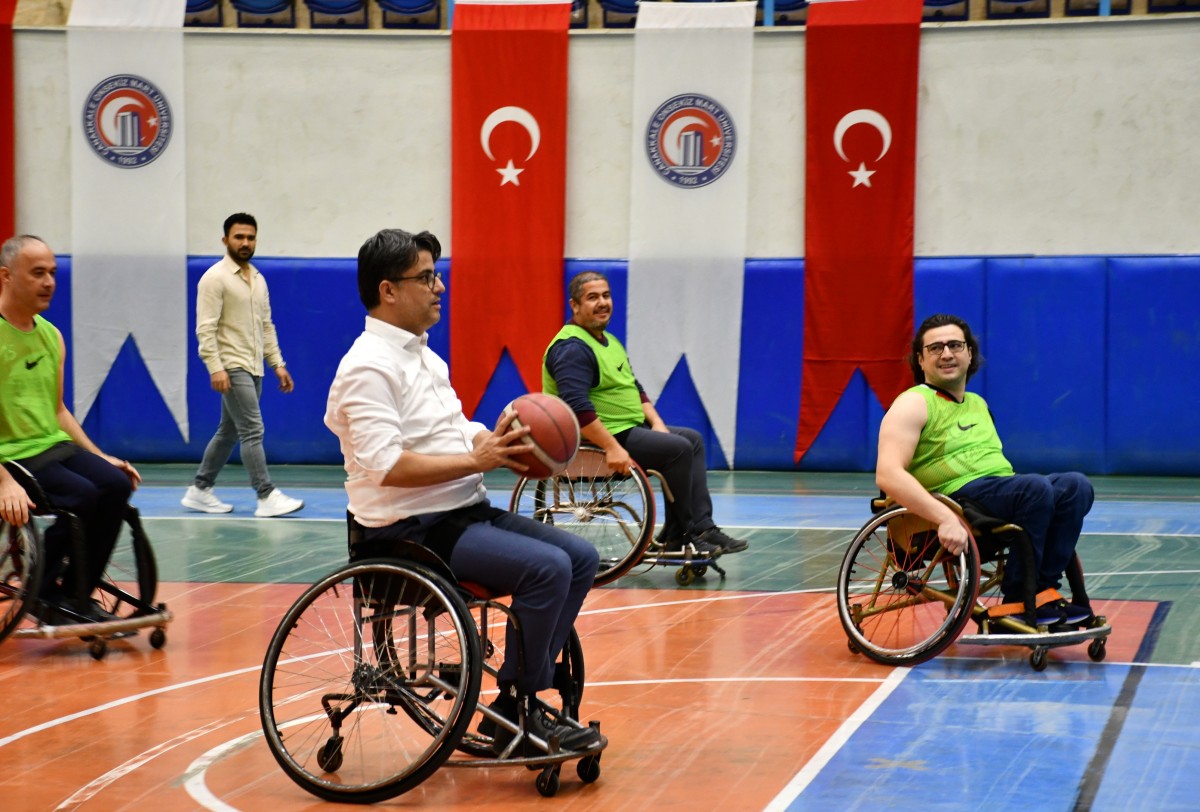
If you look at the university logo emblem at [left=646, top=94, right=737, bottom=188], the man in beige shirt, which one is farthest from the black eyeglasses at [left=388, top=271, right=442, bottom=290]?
the university logo emblem at [left=646, top=94, right=737, bottom=188]

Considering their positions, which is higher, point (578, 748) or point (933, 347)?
point (933, 347)

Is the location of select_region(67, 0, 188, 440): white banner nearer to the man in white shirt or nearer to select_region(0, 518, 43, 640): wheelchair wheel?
select_region(0, 518, 43, 640): wheelchair wheel

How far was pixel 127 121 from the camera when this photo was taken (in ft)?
34.3

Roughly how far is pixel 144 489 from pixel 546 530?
6.41 metres

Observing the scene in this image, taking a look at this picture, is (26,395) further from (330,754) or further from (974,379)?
(974,379)

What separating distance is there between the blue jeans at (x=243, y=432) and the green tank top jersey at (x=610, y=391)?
8.64 ft

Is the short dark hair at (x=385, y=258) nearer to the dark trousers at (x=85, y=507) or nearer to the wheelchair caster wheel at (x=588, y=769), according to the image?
the wheelchair caster wheel at (x=588, y=769)

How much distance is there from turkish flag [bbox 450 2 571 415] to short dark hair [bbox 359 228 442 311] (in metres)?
6.56

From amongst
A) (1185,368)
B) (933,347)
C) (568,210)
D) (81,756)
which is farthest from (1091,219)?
(81,756)

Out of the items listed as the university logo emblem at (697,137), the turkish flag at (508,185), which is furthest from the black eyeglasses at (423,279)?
the university logo emblem at (697,137)

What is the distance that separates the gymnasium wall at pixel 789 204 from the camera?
9.62 metres

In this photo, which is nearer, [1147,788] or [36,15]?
[1147,788]

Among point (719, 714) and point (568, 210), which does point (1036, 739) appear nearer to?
point (719, 714)

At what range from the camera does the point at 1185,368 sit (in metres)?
9.58
